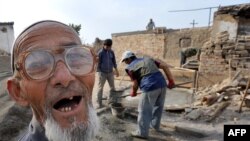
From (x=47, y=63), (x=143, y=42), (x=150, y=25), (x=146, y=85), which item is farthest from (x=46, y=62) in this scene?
(x=150, y=25)

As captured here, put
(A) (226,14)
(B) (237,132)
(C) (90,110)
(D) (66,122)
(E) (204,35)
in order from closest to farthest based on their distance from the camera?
(D) (66,122) → (C) (90,110) → (B) (237,132) → (A) (226,14) → (E) (204,35)

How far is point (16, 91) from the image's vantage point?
1496mm

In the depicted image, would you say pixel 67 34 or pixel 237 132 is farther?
pixel 237 132

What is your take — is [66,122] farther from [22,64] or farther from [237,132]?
[237,132]

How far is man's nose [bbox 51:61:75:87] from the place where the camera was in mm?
1354

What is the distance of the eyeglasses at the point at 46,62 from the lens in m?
1.38

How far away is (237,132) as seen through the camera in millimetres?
5375

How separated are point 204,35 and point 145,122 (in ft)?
46.6

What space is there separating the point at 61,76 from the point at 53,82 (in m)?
0.04

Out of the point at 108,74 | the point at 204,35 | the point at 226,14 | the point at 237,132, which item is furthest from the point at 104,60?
the point at 204,35

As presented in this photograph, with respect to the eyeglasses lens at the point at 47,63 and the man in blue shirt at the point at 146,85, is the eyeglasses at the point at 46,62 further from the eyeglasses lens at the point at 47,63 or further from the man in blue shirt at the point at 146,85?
the man in blue shirt at the point at 146,85

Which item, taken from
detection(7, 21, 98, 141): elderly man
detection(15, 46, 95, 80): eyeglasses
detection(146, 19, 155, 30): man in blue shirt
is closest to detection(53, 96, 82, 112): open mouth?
detection(7, 21, 98, 141): elderly man

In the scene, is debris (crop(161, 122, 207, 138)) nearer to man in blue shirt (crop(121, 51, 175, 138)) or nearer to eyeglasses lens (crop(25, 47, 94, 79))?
man in blue shirt (crop(121, 51, 175, 138))

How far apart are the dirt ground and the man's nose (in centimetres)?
363
